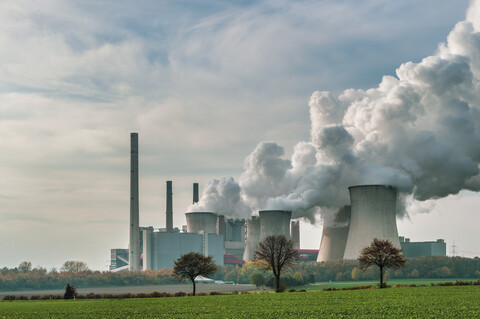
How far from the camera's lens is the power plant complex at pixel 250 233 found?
228ft

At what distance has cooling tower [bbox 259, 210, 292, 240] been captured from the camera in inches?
3172

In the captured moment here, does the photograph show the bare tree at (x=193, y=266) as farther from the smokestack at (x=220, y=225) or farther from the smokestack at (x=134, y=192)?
the smokestack at (x=220, y=225)

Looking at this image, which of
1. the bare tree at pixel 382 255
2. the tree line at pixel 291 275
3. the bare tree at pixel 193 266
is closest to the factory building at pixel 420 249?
the tree line at pixel 291 275

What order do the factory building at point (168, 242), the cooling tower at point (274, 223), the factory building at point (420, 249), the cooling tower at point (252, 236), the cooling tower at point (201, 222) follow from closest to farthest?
1. the cooling tower at point (274, 223)
2. the factory building at point (168, 242)
3. the cooling tower at point (252, 236)
4. the cooling tower at point (201, 222)
5. the factory building at point (420, 249)

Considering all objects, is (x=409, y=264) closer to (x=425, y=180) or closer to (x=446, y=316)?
(x=425, y=180)

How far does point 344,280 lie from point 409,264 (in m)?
9.49

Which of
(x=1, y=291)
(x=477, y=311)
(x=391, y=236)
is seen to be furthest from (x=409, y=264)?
(x=477, y=311)

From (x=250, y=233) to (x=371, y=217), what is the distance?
1250 inches

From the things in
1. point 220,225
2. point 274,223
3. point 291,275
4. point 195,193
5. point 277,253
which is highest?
point 195,193

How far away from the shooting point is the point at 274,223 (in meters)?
80.9

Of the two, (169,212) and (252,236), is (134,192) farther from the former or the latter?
(169,212)

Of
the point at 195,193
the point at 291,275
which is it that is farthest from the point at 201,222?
the point at 291,275

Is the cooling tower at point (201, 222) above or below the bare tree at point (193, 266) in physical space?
above

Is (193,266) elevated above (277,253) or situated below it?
below
